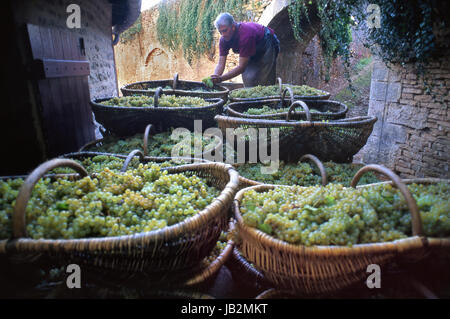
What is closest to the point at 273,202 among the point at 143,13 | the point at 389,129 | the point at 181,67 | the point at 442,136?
the point at 442,136

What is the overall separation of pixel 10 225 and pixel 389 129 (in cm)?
450

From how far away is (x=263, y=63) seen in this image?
488 centimetres

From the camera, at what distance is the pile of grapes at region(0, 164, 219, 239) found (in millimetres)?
1049

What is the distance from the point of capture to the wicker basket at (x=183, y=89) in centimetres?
359

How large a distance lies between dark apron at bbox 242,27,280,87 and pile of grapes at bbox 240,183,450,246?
3.90 metres

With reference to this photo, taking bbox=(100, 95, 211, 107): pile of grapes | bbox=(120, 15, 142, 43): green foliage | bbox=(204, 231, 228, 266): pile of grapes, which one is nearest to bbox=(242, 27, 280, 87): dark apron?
bbox=(100, 95, 211, 107): pile of grapes

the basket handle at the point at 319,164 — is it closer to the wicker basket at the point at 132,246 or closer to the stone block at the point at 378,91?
the wicker basket at the point at 132,246

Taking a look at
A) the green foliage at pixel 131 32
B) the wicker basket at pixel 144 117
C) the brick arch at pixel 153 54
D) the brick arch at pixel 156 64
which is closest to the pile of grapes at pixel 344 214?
the wicker basket at pixel 144 117

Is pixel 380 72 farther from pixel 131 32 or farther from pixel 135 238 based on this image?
pixel 131 32

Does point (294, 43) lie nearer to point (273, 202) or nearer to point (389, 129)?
point (389, 129)

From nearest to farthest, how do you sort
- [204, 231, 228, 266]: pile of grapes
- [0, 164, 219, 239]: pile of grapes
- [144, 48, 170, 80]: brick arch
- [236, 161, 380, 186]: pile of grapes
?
[0, 164, 219, 239]: pile of grapes, [204, 231, 228, 266]: pile of grapes, [236, 161, 380, 186]: pile of grapes, [144, 48, 170, 80]: brick arch

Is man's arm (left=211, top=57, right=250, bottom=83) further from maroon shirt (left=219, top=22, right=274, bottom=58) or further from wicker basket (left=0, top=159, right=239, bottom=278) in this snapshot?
wicker basket (left=0, top=159, right=239, bottom=278)

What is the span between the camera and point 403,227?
1148 mm

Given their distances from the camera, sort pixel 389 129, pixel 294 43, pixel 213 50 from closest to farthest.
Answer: pixel 389 129, pixel 294 43, pixel 213 50
